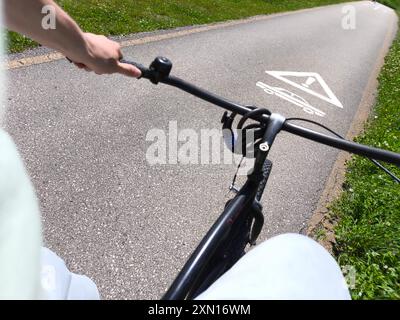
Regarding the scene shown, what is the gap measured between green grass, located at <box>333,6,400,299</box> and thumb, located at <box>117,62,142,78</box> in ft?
7.02

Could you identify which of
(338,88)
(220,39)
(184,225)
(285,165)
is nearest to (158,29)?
(220,39)

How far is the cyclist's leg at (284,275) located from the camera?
3.33 feet

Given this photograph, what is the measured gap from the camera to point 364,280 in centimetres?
279

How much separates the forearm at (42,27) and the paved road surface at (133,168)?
1944 mm

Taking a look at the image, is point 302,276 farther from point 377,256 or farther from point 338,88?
point 338,88

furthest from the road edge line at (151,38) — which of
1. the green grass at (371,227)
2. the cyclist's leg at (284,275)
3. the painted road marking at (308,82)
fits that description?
the cyclist's leg at (284,275)

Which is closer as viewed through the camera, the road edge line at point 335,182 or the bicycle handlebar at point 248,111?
the bicycle handlebar at point 248,111

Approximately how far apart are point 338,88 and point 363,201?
491 cm

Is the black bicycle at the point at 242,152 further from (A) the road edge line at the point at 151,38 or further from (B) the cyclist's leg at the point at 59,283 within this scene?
(A) the road edge line at the point at 151,38

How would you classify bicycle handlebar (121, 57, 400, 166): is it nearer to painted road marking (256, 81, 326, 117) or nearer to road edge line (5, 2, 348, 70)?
road edge line (5, 2, 348, 70)

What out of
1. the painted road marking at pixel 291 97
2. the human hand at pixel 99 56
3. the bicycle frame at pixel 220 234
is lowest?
the painted road marking at pixel 291 97

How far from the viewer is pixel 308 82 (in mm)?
8039

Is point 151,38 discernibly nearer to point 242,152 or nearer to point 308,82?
point 308,82

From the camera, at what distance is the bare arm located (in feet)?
3.62
